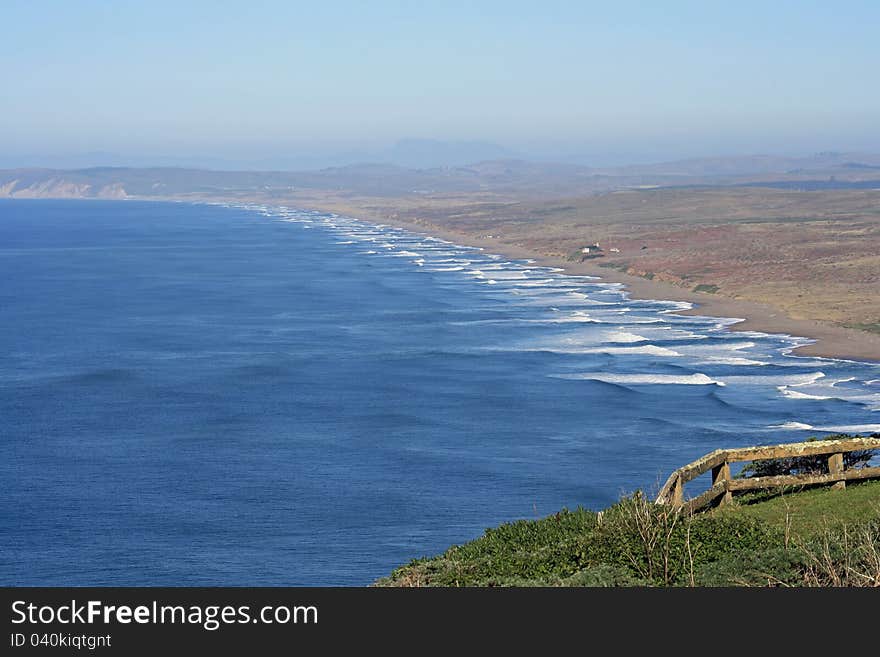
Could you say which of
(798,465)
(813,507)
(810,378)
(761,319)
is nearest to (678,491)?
(813,507)

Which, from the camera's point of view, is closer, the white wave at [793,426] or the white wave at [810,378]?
the white wave at [793,426]

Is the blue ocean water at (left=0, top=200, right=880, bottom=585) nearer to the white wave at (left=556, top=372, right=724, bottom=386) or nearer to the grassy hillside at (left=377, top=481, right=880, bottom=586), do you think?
the white wave at (left=556, top=372, right=724, bottom=386)

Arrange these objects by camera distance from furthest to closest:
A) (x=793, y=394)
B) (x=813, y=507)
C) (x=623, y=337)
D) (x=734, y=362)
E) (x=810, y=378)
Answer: (x=623, y=337) < (x=734, y=362) < (x=810, y=378) < (x=793, y=394) < (x=813, y=507)

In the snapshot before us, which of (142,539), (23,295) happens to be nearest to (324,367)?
(142,539)

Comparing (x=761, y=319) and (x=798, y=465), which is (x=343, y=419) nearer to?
(x=798, y=465)

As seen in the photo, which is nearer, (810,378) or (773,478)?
(773,478)

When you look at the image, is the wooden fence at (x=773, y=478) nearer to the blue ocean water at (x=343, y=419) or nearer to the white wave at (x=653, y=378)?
the blue ocean water at (x=343, y=419)

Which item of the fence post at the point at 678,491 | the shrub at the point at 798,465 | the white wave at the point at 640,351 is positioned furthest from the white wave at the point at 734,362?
the fence post at the point at 678,491

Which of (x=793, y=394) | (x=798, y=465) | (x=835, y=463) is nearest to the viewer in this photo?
(x=835, y=463)
